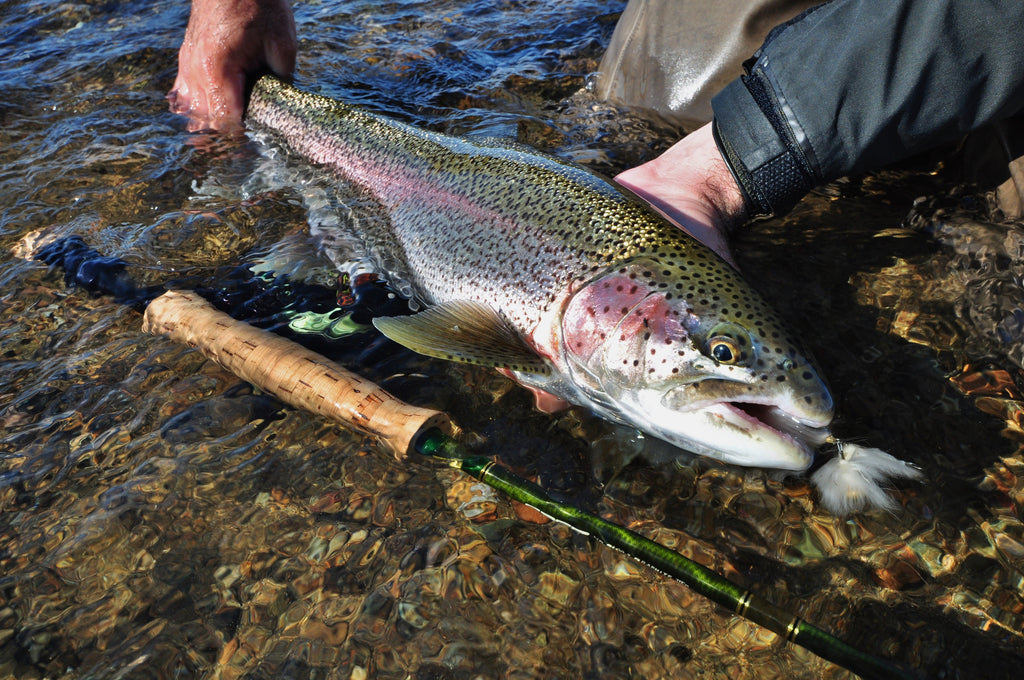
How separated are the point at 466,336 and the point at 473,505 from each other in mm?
620

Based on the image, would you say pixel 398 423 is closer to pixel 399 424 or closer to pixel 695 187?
pixel 399 424

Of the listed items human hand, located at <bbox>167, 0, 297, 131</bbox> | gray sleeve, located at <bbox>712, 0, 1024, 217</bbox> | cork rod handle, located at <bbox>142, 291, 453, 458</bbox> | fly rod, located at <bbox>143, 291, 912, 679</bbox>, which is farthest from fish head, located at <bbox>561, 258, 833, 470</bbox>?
human hand, located at <bbox>167, 0, 297, 131</bbox>

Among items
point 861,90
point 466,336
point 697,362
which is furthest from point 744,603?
point 861,90

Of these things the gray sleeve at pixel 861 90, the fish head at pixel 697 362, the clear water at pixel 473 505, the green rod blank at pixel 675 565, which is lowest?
the clear water at pixel 473 505

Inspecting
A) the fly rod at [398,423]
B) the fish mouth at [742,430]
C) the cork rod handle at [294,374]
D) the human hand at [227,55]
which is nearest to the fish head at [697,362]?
→ the fish mouth at [742,430]

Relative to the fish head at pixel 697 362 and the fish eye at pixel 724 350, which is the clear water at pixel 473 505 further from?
the fish eye at pixel 724 350

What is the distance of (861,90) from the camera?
2918 millimetres

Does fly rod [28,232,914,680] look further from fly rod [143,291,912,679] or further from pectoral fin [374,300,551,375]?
pectoral fin [374,300,551,375]

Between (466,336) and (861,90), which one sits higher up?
(861,90)

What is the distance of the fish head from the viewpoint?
83.6 inches

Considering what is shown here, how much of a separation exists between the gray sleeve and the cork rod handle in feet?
6.31

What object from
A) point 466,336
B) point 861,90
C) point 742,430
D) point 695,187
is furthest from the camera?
point 695,187

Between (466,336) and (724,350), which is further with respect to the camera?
(466,336)

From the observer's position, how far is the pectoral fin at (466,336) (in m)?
2.47
